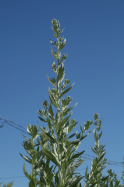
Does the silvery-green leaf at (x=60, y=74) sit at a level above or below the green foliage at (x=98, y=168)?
above

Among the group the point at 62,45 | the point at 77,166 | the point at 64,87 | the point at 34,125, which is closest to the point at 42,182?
the point at 77,166

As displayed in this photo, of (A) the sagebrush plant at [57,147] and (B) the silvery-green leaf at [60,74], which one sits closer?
(A) the sagebrush plant at [57,147]

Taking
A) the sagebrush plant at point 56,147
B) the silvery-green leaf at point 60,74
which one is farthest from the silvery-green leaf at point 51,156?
the silvery-green leaf at point 60,74

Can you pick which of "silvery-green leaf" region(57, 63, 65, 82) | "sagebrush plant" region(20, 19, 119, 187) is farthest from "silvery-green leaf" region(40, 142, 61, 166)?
"silvery-green leaf" region(57, 63, 65, 82)

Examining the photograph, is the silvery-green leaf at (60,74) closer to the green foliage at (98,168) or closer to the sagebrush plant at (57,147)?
the sagebrush plant at (57,147)

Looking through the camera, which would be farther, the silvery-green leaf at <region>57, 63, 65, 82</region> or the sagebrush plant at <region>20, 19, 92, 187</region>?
the silvery-green leaf at <region>57, 63, 65, 82</region>

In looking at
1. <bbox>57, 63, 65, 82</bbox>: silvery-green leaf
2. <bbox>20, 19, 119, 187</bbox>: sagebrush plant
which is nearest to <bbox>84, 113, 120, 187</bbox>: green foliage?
<bbox>20, 19, 119, 187</bbox>: sagebrush plant

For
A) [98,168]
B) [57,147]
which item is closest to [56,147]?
[57,147]

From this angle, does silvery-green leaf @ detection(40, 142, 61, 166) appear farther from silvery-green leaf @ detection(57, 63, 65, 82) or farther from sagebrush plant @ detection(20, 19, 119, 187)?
silvery-green leaf @ detection(57, 63, 65, 82)

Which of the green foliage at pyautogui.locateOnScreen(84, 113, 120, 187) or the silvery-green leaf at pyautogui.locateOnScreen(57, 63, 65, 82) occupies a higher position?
the silvery-green leaf at pyautogui.locateOnScreen(57, 63, 65, 82)

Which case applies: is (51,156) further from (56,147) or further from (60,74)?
(60,74)

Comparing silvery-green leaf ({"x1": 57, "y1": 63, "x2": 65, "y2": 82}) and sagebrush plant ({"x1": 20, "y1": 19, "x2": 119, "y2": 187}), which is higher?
silvery-green leaf ({"x1": 57, "y1": 63, "x2": 65, "y2": 82})

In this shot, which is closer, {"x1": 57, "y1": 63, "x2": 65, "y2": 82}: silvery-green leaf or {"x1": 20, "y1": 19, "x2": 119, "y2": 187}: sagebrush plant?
{"x1": 20, "y1": 19, "x2": 119, "y2": 187}: sagebrush plant

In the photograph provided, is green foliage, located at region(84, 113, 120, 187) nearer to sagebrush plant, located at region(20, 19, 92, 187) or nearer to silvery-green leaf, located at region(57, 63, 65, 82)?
sagebrush plant, located at region(20, 19, 92, 187)
